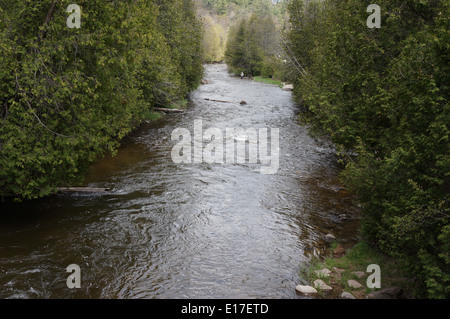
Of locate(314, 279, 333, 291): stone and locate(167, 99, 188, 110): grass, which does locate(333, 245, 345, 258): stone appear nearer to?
locate(314, 279, 333, 291): stone

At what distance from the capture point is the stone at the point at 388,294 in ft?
27.6

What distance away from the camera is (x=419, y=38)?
982cm

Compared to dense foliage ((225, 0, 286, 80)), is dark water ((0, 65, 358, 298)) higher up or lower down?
lower down

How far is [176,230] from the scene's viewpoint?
40.0 feet

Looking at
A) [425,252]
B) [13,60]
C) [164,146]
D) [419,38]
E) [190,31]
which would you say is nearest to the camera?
[425,252]

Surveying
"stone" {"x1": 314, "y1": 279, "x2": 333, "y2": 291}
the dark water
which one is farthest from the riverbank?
the dark water

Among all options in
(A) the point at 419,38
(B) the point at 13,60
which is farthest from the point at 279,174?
(B) the point at 13,60

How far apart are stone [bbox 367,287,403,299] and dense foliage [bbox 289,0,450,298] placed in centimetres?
79

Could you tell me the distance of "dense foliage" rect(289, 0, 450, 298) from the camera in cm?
718

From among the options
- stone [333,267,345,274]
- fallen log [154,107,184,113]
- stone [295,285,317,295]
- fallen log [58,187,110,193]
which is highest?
fallen log [154,107,184,113]
